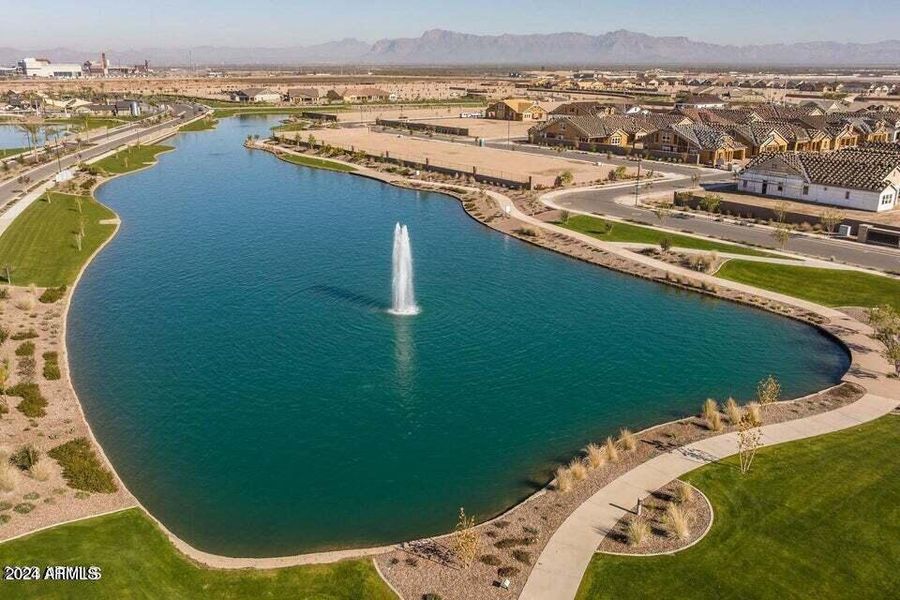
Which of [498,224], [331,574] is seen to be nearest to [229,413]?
[331,574]

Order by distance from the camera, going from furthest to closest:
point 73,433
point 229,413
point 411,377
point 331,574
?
point 411,377
point 229,413
point 73,433
point 331,574

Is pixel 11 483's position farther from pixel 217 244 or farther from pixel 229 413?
pixel 217 244

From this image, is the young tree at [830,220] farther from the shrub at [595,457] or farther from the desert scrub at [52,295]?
the desert scrub at [52,295]

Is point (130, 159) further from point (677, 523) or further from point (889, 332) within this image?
point (677, 523)

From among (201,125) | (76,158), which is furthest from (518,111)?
(76,158)

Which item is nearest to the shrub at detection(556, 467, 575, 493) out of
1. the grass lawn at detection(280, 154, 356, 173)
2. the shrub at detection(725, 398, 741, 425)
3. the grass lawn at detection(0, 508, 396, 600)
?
the grass lawn at detection(0, 508, 396, 600)

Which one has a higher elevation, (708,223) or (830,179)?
(830,179)

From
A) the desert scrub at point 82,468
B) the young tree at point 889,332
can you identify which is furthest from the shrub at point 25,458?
the young tree at point 889,332
